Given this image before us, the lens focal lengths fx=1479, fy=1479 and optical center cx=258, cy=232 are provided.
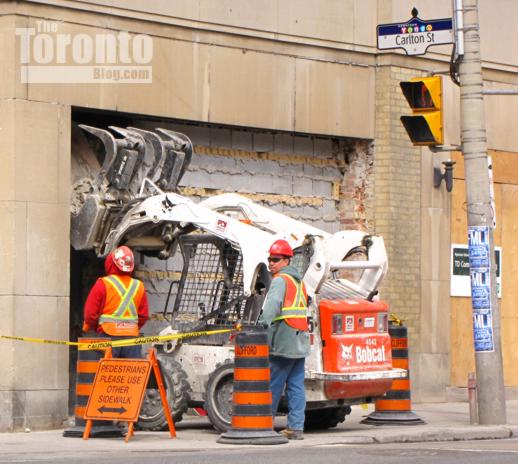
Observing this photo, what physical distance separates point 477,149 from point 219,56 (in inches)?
139

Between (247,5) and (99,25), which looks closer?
(99,25)

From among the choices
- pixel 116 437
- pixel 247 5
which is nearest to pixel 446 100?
pixel 247 5

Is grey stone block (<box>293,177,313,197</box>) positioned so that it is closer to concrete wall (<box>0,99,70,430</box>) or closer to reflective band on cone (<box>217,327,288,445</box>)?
concrete wall (<box>0,99,70,430</box>)

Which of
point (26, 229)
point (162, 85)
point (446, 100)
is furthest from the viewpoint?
point (446, 100)

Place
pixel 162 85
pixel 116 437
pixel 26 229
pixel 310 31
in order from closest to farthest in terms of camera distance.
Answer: pixel 116 437, pixel 26 229, pixel 162 85, pixel 310 31

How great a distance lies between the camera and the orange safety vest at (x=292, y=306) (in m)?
13.8

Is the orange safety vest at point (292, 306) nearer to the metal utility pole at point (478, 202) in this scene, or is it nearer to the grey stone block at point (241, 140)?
the metal utility pole at point (478, 202)

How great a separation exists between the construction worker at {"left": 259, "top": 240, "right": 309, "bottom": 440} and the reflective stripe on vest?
144 cm

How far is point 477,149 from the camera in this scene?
16.1 metres

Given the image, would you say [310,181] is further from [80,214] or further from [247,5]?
[80,214]

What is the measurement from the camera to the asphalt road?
38.6 feet

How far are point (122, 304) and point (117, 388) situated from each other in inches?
→ 41.2

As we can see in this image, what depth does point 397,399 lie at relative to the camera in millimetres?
15953

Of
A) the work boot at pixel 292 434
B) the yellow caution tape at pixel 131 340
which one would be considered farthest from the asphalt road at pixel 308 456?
the yellow caution tape at pixel 131 340
